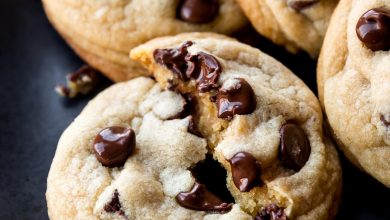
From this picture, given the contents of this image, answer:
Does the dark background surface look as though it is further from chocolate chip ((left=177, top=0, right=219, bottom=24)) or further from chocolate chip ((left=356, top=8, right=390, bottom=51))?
chocolate chip ((left=356, top=8, right=390, bottom=51))

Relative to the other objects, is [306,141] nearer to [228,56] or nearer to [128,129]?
[228,56]

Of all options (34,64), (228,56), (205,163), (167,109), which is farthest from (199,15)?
(34,64)

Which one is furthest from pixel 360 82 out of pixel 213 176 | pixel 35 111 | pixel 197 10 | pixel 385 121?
pixel 35 111

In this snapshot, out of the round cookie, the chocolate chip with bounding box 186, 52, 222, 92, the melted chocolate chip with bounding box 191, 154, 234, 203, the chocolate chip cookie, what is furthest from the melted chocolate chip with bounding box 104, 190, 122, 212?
the round cookie

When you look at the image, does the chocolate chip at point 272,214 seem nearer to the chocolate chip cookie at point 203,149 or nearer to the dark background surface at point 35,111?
the chocolate chip cookie at point 203,149

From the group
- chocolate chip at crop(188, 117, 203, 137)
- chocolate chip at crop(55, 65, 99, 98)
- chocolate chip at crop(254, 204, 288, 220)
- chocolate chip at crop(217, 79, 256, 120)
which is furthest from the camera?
chocolate chip at crop(55, 65, 99, 98)

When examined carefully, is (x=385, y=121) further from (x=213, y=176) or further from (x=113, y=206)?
(x=113, y=206)

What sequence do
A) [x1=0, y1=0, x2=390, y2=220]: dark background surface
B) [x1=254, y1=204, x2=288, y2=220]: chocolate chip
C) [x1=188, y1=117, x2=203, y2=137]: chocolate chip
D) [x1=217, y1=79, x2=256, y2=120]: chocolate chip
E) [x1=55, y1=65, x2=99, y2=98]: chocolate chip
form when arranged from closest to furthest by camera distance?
[x1=254, y1=204, x2=288, y2=220]: chocolate chip
[x1=217, y1=79, x2=256, y2=120]: chocolate chip
[x1=188, y1=117, x2=203, y2=137]: chocolate chip
[x1=0, y1=0, x2=390, y2=220]: dark background surface
[x1=55, y1=65, x2=99, y2=98]: chocolate chip
